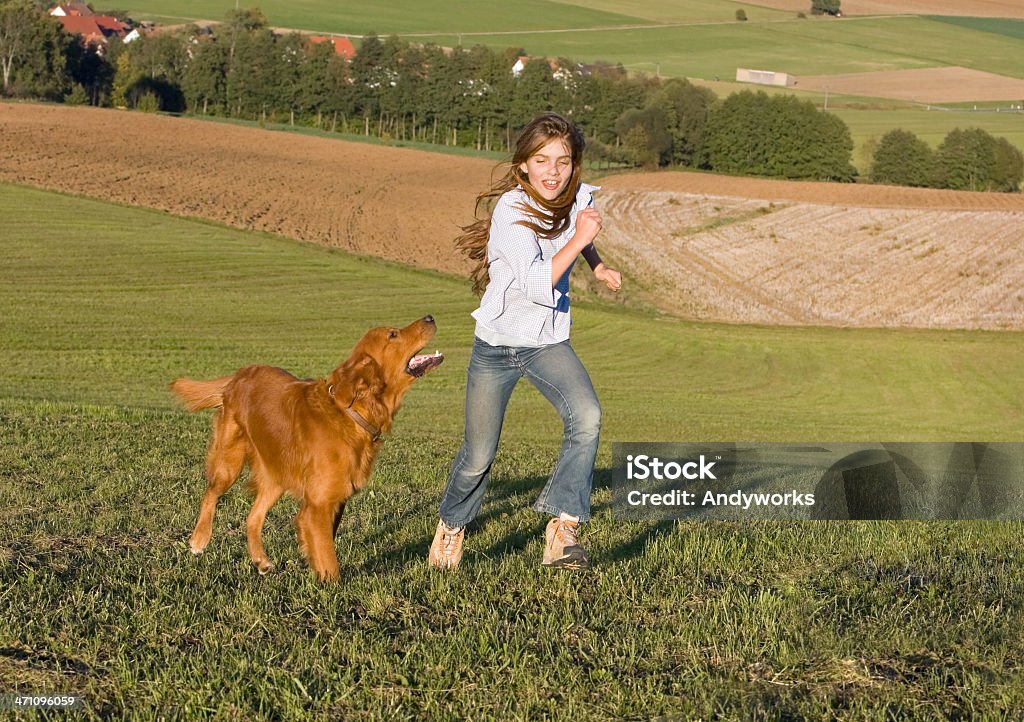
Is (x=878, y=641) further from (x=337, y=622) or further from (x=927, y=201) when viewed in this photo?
(x=927, y=201)

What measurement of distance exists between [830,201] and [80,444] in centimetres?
5418

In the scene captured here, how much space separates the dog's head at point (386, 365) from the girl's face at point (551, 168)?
2.76 feet

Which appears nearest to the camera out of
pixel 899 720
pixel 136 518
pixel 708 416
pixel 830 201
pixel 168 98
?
pixel 899 720

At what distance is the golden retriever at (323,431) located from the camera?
5391 mm

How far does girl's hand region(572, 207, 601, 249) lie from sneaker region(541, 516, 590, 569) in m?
1.33

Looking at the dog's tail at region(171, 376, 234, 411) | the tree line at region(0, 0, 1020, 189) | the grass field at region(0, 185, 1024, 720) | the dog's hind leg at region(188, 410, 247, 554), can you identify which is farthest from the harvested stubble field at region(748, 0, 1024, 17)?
the dog's hind leg at region(188, 410, 247, 554)

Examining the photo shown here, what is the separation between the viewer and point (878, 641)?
4.14 meters

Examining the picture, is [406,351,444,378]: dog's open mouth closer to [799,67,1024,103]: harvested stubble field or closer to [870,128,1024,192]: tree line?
[870,128,1024,192]: tree line

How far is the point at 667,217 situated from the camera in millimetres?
52500

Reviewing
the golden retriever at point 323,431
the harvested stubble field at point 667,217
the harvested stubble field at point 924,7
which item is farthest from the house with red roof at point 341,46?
the golden retriever at point 323,431

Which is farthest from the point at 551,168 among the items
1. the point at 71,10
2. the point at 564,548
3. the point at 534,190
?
the point at 71,10

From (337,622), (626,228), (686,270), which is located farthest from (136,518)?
(626,228)

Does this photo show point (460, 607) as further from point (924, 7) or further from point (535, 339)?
point (924, 7)

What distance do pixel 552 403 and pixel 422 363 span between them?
65 cm
